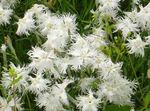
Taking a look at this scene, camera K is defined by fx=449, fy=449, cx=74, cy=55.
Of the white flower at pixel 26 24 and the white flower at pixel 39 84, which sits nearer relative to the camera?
the white flower at pixel 39 84

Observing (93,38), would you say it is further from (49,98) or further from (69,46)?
(49,98)

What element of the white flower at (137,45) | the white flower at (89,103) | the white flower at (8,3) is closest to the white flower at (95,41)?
the white flower at (137,45)

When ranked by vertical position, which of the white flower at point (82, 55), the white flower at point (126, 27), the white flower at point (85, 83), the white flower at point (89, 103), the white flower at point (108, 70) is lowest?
the white flower at point (89, 103)

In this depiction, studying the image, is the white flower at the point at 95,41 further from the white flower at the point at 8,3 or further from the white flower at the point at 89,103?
the white flower at the point at 8,3

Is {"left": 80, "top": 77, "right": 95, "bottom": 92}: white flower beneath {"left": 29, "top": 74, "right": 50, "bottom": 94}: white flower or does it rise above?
beneath

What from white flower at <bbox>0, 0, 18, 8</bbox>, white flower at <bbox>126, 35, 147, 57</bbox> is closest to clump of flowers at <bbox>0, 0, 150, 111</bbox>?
white flower at <bbox>126, 35, 147, 57</bbox>

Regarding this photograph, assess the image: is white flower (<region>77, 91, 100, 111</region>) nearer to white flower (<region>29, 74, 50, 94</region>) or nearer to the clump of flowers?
the clump of flowers

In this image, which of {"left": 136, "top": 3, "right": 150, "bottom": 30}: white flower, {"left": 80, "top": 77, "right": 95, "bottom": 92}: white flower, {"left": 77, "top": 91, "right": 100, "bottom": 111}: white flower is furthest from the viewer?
{"left": 136, "top": 3, "right": 150, "bottom": 30}: white flower
